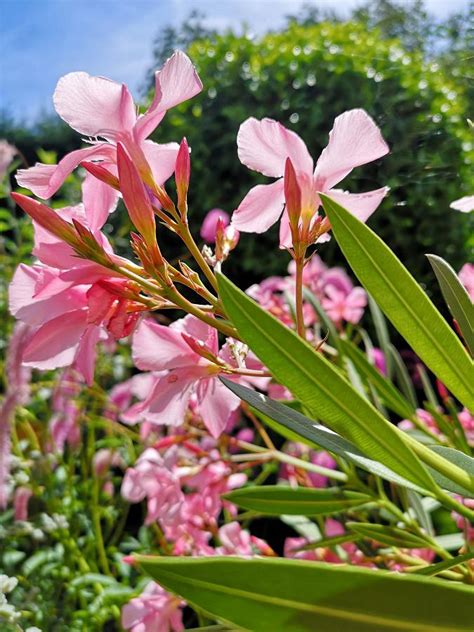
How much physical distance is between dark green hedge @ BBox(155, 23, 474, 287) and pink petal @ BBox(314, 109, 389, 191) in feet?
3.76

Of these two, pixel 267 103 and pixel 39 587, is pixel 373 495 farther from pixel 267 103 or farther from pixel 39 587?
pixel 267 103

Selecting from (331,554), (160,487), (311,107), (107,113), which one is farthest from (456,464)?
(311,107)

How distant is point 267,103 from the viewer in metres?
2.89

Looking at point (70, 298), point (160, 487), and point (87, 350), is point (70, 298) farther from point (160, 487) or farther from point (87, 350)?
point (160, 487)

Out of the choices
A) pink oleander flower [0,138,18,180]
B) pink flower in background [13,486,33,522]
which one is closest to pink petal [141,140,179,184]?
pink oleander flower [0,138,18,180]

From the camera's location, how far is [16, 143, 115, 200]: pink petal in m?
0.47

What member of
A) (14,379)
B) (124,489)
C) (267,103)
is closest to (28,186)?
(14,379)

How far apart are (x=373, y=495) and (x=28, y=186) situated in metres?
0.53

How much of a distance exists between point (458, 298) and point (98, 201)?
9.5 inches

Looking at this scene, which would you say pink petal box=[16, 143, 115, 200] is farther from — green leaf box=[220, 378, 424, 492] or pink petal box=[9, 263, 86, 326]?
green leaf box=[220, 378, 424, 492]

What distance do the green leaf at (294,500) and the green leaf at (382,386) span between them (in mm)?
101

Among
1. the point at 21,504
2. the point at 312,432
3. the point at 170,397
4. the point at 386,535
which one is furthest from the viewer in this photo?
the point at 21,504

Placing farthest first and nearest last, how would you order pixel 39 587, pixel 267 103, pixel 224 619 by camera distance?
pixel 267 103
pixel 39 587
pixel 224 619

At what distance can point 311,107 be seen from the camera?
8.70 feet
